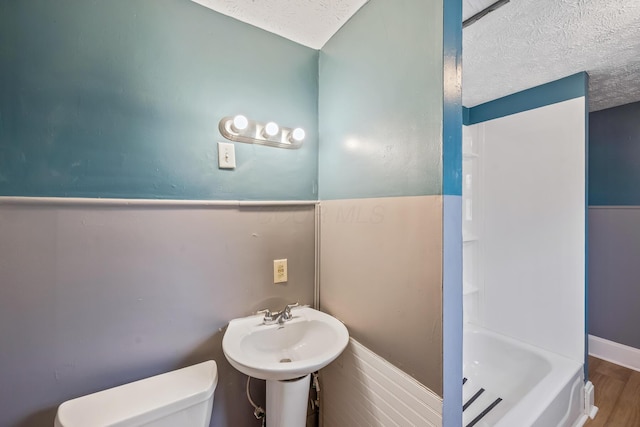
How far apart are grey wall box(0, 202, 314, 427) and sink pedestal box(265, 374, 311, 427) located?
230mm

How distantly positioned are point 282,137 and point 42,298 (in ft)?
3.75

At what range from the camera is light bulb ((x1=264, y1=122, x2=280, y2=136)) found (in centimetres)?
123

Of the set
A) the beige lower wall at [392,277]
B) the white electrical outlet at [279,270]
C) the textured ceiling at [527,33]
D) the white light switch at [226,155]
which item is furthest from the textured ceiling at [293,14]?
the white electrical outlet at [279,270]

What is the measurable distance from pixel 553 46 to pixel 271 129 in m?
1.69

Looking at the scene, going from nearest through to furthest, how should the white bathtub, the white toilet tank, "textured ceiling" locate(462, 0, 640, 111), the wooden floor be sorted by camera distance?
the white toilet tank, "textured ceiling" locate(462, 0, 640, 111), the white bathtub, the wooden floor

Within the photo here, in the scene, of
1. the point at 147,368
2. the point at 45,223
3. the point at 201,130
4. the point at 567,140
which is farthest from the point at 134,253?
the point at 567,140

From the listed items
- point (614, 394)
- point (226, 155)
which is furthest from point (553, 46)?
point (614, 394)

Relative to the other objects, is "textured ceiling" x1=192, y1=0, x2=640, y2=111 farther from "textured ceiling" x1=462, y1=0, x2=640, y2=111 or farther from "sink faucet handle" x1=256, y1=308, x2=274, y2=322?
"sink faucet handle" x1=256, y1=308, x2=274, y2=322

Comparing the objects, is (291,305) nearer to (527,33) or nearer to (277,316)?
(277,316)

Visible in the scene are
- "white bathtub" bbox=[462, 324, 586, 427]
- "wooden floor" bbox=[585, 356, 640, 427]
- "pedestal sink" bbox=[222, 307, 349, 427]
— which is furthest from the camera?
"wooden floor" bbox=[585, 356, 640, 427]

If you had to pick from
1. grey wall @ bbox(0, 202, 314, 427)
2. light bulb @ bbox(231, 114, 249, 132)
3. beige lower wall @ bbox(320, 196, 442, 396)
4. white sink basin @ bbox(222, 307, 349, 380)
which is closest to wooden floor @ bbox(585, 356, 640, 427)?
beige lower wall @ bbox(320, 196, 442, 396)

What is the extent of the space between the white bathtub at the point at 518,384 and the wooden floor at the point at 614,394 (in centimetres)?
18

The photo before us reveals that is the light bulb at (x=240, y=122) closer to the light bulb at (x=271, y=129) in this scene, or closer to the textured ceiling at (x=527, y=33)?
the light bulb at (x=271, y=129)

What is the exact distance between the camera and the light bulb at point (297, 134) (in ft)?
4.32
